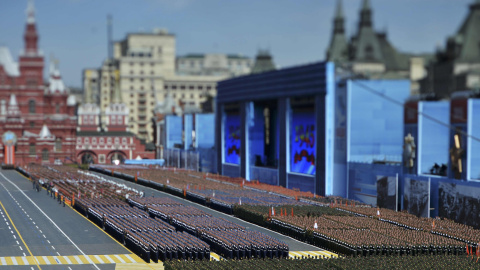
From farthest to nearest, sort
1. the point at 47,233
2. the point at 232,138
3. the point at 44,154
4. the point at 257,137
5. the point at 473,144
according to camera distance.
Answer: the point at 44,154
the point at 232,138
the point at 257,137
the point at 473,144
the point at 47,233

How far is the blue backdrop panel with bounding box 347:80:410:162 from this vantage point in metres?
93.5

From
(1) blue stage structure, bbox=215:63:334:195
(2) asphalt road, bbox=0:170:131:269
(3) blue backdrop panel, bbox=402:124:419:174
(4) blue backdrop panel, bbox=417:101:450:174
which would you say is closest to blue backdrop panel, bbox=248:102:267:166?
(1) blue stage structure, bbox=215:63:334:195

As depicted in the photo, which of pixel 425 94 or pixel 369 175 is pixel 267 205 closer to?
pixel 369 175

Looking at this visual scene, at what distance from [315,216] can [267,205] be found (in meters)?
10.5

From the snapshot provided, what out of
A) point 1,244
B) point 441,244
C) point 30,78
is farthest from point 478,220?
point 30,78

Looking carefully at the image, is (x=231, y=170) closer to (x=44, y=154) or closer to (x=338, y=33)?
(x=338, y=33)

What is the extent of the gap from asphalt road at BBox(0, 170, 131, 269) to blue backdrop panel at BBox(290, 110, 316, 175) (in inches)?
1358

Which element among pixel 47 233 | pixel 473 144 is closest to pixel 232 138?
pixel 473 144

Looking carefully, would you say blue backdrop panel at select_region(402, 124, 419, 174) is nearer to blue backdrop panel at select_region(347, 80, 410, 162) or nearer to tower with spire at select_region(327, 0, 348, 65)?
blue backdrop panel at select_region(347, 80, 410, 162)

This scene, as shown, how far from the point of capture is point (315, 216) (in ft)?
244

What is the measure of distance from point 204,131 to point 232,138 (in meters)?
31.9

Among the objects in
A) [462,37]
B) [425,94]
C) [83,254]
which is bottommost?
[83,254]

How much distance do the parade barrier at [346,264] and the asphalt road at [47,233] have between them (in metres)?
7.81

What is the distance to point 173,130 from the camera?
188625 mm
